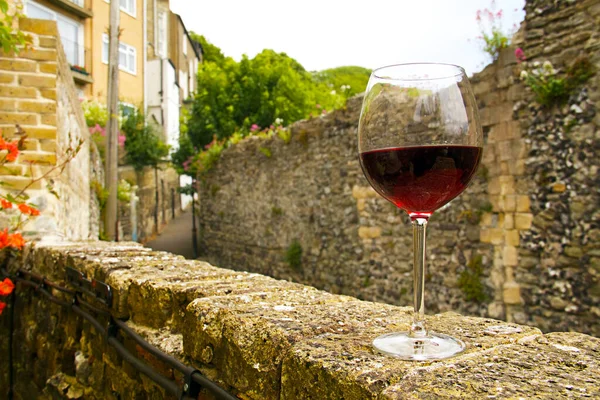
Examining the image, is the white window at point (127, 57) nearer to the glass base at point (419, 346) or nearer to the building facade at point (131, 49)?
the building facade at point (131, 49)

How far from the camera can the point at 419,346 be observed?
974 millimetres

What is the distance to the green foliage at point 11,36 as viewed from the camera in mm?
3621

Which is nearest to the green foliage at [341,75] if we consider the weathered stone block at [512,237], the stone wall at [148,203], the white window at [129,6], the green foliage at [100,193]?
the white window at [129,6]

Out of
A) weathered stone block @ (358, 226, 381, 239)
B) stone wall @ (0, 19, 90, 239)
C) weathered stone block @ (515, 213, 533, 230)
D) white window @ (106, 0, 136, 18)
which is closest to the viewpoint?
stone wall @ (0, 19, 90, 239)

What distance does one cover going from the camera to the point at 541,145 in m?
4.82

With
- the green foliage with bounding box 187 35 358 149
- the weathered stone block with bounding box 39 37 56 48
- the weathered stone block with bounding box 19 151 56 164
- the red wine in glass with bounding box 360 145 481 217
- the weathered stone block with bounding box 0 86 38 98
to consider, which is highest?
the green foliage with bounding box 187 35 358 149

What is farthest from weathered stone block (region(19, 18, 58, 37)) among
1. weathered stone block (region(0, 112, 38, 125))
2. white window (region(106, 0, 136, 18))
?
white window (region(106, 0, 136, 18))

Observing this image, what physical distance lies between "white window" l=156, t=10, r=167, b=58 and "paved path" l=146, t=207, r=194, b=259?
7.79m

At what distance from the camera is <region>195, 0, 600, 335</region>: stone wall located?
4.48 metres

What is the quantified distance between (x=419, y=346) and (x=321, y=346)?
0.19 meters

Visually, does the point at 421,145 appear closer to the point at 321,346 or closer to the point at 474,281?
the point at 321,346

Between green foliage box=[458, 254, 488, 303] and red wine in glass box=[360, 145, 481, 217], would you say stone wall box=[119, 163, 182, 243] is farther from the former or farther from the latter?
red wine in glass box=[360, 145, 481, 217]

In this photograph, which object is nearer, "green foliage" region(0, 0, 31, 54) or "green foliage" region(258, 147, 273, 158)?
"green foliage" region(0, 0, 31, 54)

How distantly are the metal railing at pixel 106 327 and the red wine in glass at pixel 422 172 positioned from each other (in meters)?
0.59
